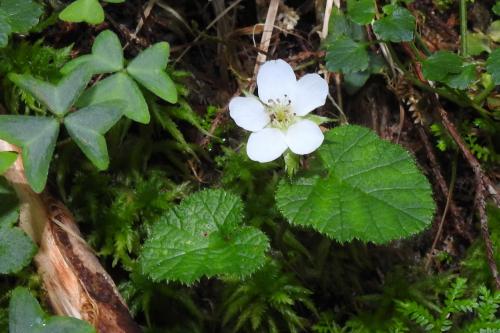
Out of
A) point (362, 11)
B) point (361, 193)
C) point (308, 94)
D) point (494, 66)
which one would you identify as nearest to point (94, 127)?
point (308, 94)

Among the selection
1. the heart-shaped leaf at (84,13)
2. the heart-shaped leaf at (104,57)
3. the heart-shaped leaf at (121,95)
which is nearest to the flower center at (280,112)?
the heart-shaped leaf at (121,95)

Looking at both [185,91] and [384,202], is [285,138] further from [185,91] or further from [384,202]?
[185,91]

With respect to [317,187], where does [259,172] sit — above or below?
below

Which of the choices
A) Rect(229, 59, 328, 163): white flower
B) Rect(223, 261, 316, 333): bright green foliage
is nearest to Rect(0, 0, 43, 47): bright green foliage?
Rect(229, 59, 328, 163): white flower

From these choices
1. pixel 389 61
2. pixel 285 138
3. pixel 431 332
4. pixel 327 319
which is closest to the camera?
pixel 285 138

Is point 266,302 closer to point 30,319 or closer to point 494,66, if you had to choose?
point 30,319

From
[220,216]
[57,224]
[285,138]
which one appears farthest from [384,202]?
[57,224]
